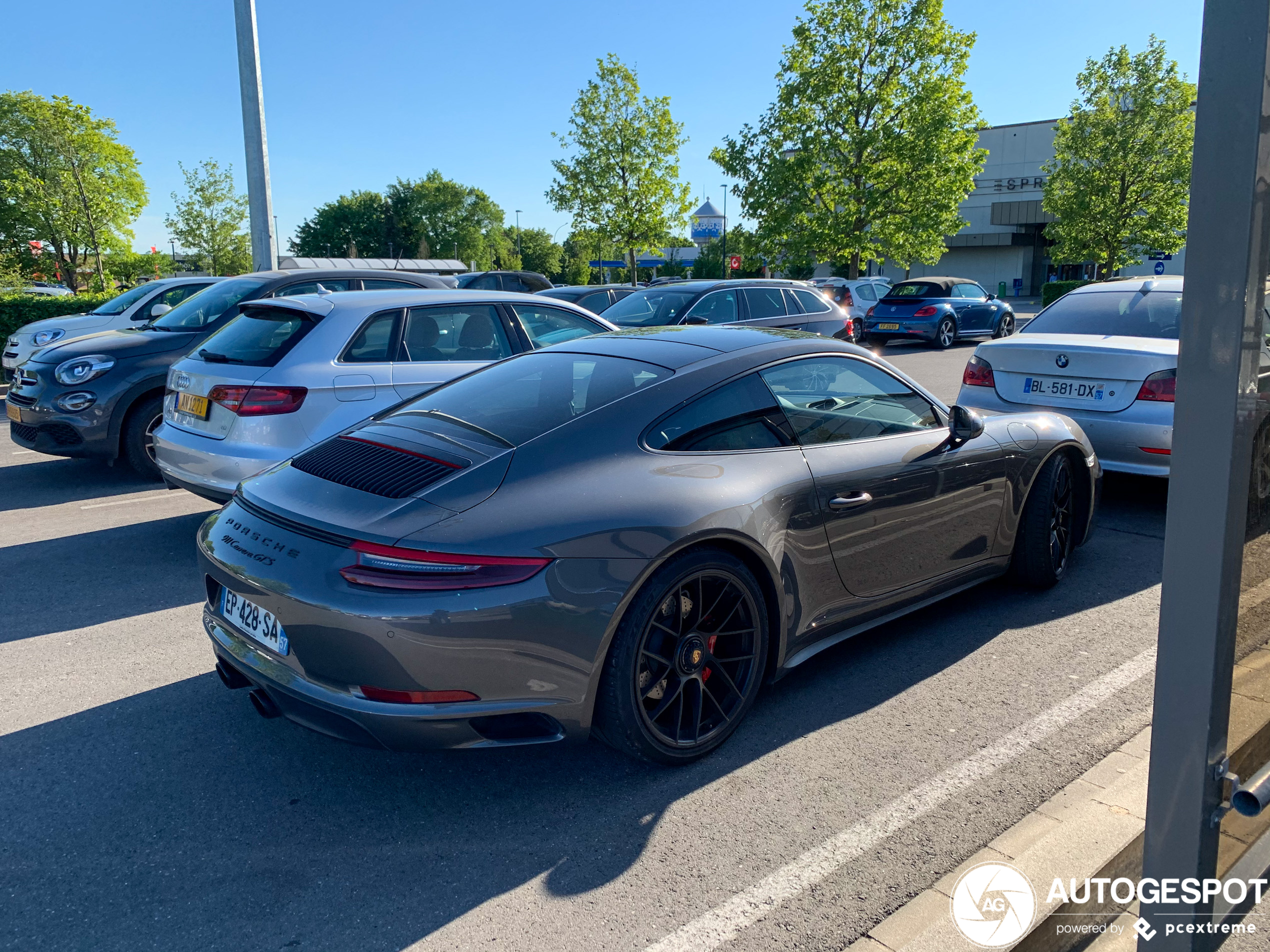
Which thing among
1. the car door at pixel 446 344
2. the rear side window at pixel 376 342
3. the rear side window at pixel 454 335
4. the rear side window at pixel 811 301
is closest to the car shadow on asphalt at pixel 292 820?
the rear side window at pixel 376 342

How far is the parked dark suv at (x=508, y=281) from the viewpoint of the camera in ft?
58.5

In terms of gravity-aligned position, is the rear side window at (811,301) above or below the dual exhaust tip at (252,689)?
above

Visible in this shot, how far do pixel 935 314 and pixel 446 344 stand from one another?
1619 cm

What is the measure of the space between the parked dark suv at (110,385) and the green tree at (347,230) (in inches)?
4067

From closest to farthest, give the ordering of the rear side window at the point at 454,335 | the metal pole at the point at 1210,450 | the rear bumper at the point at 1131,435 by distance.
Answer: the metal pole at the point at 1210,450 < the rear bumper at the point at 1131,435 < the rear side window at the point at 454,335

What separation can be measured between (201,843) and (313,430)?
316cm

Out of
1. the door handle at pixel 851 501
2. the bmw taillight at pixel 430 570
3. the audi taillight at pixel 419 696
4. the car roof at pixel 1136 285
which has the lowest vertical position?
the audi taillight at pixel 419 696

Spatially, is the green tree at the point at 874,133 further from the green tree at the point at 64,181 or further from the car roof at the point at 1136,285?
the green tree at the point at 64,181

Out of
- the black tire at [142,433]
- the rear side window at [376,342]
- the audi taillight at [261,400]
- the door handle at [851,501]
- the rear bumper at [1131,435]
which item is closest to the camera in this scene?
the door handle at [851,501]

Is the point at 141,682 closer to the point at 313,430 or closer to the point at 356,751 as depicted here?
the point at 356,751

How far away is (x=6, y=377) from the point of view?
Result: 14.7 metres

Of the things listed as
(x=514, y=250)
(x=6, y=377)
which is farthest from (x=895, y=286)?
(x=514, y=250)

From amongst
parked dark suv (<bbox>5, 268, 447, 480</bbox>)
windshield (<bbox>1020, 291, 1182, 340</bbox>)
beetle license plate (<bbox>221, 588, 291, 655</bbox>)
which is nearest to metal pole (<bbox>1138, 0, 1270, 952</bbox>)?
beetle license plate (<bbox>221, 588, 291, 655</bbox>)

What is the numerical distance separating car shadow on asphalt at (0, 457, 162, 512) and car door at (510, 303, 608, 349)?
358cm
